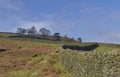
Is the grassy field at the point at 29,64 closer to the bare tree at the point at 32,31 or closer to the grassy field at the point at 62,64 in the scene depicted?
the grassy field at the point at 62,64

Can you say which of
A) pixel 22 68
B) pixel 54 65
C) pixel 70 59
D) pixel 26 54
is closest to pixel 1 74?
pixel 22 68

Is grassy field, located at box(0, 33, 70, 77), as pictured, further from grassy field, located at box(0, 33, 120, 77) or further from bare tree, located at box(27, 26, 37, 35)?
bare tree, located at box(27, 26, 37, 35)

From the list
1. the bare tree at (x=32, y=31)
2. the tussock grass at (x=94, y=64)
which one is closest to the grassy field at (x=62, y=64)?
the tussock grass at (x=94, y=64)

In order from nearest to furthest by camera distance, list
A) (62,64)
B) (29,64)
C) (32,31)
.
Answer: (62,64) → (29,64) → (32,31)

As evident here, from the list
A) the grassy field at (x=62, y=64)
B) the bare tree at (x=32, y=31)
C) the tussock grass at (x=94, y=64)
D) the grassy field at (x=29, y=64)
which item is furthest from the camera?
the bare tree at (x=32, y=31)

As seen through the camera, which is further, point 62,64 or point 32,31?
point 32,31

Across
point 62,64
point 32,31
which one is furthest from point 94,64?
point 32,31

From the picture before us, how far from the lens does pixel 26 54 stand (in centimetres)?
6481

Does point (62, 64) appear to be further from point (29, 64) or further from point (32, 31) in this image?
point (32, 31)

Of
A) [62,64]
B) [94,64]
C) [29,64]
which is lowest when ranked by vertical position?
[29,64]

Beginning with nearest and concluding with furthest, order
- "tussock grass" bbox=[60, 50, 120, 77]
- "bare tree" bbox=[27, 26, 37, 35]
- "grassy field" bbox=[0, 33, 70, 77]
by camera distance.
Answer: "tussock grass" bbox=[60, 50, 120, 77] < "grassy field" bbox=[0, 33, 70, 77] < "bare tree" bbox=[27, 26, 37, 35]

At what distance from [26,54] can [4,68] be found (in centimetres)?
1321

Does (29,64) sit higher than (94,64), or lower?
lower

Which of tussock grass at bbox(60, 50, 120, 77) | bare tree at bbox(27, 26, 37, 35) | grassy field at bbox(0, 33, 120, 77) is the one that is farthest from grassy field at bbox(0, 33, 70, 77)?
bare tree at bbox(27, 26, 37, 35)
